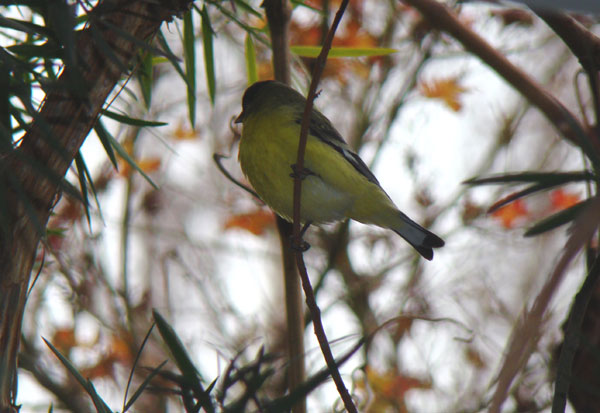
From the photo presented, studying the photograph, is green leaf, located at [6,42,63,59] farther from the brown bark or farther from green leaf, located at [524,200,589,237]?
green leaf, located at [524,200,589,237]

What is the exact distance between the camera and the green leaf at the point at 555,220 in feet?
4.22

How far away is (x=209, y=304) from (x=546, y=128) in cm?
377

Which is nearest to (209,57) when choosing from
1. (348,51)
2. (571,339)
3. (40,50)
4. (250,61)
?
(250,61)

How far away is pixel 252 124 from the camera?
2.68 m

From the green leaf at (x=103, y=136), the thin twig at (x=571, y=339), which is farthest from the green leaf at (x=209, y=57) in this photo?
the thin twig at (x=571, y=339)

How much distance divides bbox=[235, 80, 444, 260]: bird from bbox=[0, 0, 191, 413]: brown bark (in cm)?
121

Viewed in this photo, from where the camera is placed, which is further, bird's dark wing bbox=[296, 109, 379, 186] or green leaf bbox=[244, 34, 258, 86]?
bird's dark wing bbox=[296, 109, 379, 186]

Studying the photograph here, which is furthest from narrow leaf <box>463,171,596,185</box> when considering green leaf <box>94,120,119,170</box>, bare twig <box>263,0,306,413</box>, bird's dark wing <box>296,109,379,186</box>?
bird's dark wing <box>296,109,379,186</box>

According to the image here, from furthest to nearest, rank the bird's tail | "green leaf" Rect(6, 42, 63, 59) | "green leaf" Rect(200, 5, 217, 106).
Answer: the bird's tail
"green leaf" Rect(200, 5, 217, 106)
"green leaf" Rect(6, 42, 63, 59)

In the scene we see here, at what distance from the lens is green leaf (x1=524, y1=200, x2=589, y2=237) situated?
1287 mm

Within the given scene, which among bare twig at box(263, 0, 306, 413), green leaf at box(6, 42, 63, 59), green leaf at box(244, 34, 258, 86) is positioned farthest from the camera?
green leaf at box(244, 34, 258, 86)

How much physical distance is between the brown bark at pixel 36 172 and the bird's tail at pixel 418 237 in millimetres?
1598

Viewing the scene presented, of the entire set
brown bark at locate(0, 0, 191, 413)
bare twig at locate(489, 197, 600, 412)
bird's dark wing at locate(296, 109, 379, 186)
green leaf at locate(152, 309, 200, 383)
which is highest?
bird's dark wing at locate(296, 109, 379, 186)

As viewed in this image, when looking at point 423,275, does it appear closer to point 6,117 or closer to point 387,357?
point 387,357
